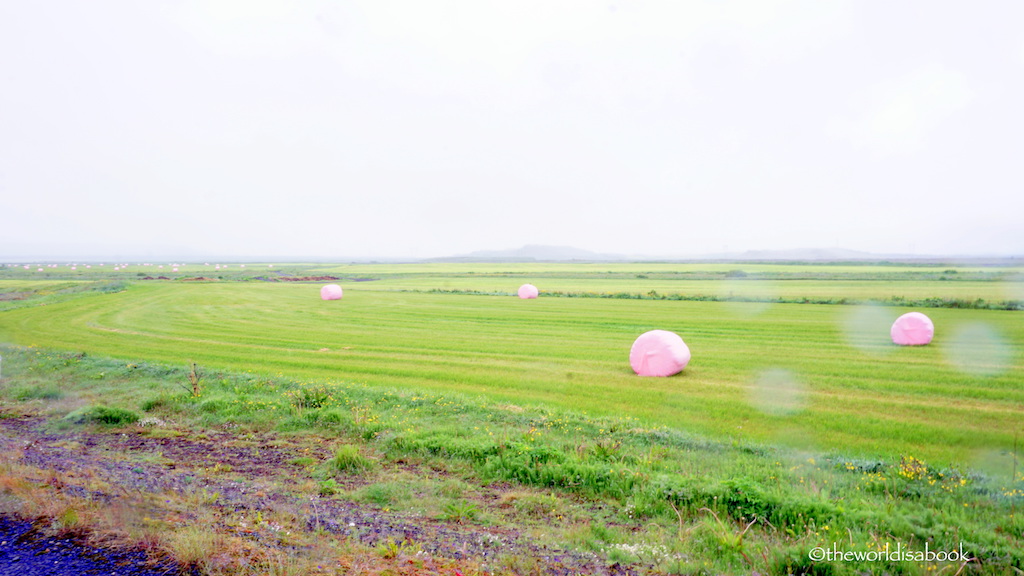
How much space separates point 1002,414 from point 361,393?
13992mm

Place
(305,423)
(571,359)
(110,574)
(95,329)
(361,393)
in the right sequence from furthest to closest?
(95,329)
(571,359)
(361,393)
(305,423)
(110,574)

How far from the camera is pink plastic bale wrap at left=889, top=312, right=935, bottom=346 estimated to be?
18.6 m

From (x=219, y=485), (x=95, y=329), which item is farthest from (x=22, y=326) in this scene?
(x=219, y=485)

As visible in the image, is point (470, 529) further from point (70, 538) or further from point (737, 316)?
point (737, 316)

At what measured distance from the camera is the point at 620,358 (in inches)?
674

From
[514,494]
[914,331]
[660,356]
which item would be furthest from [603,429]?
[914,331]

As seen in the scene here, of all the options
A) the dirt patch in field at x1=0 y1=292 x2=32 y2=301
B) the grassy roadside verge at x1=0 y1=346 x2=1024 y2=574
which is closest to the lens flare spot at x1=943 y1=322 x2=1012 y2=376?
the grassy roadside verge at x1=0 y1=346 x2=1024 y2=574

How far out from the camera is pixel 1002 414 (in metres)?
10.5

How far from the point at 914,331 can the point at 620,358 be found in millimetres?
11506

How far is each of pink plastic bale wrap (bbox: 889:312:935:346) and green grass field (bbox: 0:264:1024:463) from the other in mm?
528

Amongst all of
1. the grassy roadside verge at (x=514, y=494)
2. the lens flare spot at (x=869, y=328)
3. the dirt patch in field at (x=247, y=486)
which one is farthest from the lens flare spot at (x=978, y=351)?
the dirt patch in field at (x=247, y=486)

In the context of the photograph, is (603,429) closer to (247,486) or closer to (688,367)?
(247,486)

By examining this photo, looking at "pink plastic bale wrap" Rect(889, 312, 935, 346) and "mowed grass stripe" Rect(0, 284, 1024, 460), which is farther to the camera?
"pink plastic bale wrap" Rect(889, 312, 935, 346)

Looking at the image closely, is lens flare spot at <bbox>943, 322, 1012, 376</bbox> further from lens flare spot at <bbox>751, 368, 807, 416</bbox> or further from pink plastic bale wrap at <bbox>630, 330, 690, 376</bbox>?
pink plastic bale wrap at <bbox>630, 330, 690, 376</bbox>
